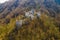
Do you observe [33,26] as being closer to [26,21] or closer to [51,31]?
[26,21]

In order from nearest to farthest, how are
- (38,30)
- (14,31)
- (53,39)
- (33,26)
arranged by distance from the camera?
(53,39) < (14,31) < (38,30) < (33,26)

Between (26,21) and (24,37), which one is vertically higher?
(26,21)

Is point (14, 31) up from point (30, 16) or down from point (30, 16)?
down

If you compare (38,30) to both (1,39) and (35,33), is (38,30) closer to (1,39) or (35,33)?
(35,33)

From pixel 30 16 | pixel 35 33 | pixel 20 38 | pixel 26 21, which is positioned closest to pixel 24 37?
pixel 20 38

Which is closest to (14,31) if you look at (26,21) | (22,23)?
(22,23)

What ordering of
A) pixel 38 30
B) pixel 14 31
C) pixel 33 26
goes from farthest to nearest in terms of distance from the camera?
Answer: pixel 33 26 → pixel 38 30 → pixel 14 31

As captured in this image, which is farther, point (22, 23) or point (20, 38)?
point (22, 23)

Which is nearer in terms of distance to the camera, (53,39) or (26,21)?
(53,39)

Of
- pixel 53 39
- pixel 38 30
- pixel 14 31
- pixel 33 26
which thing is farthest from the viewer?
pixel 33 26
